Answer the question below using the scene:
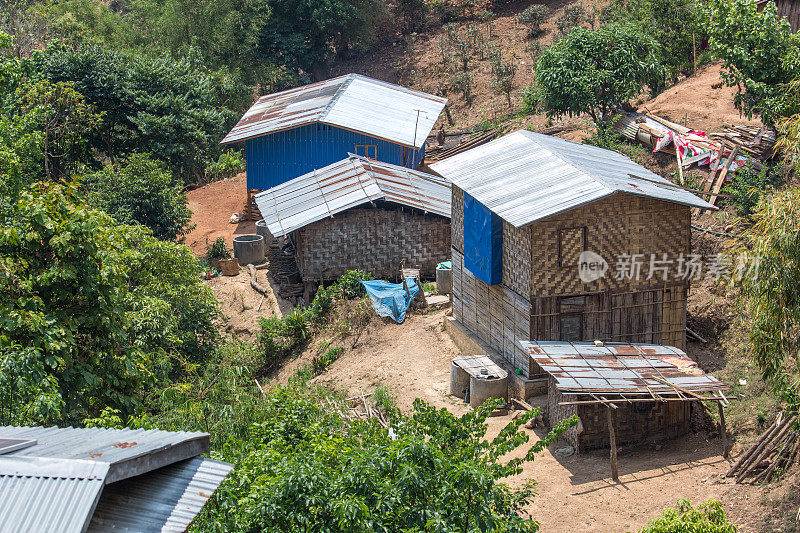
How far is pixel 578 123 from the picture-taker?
25953 mm

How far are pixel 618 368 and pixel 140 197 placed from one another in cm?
1663

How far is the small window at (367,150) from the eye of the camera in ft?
82.9

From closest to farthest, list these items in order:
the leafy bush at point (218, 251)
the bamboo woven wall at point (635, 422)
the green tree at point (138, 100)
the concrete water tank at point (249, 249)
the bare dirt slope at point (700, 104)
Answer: the bamboo woven wall at point (635, 422) → the bare dirt slope at point (700, 104) → the concrete water tank at point (249, 249) → the leafy bush at point (218, 251) → the green tree at point (138, 100)

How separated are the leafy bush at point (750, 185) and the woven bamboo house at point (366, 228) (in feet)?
22.8

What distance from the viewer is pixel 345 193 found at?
19.9 meters

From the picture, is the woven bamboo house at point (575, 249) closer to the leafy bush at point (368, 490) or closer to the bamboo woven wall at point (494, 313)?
the bamboo woven wall at point (494, 313)

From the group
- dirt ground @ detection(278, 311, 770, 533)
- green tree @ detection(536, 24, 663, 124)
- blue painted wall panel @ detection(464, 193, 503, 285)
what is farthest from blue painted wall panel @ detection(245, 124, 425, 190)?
dirt ground @ detection(278, 311, 770, 533)

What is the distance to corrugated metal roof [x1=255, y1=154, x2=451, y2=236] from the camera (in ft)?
63.6

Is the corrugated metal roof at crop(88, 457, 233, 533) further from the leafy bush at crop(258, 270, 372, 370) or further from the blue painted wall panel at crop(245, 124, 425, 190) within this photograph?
the blue painted wall panel at crop(245, 124, 425, 190)

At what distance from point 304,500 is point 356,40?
3572 cm

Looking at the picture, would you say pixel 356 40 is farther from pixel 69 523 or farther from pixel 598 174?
pixel 69 523

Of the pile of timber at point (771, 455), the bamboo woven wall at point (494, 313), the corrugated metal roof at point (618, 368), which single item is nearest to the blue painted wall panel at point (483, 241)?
the bamboo woven wall at point (494, 313)

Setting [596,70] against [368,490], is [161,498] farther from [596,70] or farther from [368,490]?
[596,70]

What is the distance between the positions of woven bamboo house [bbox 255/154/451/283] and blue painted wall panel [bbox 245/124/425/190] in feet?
16.7
